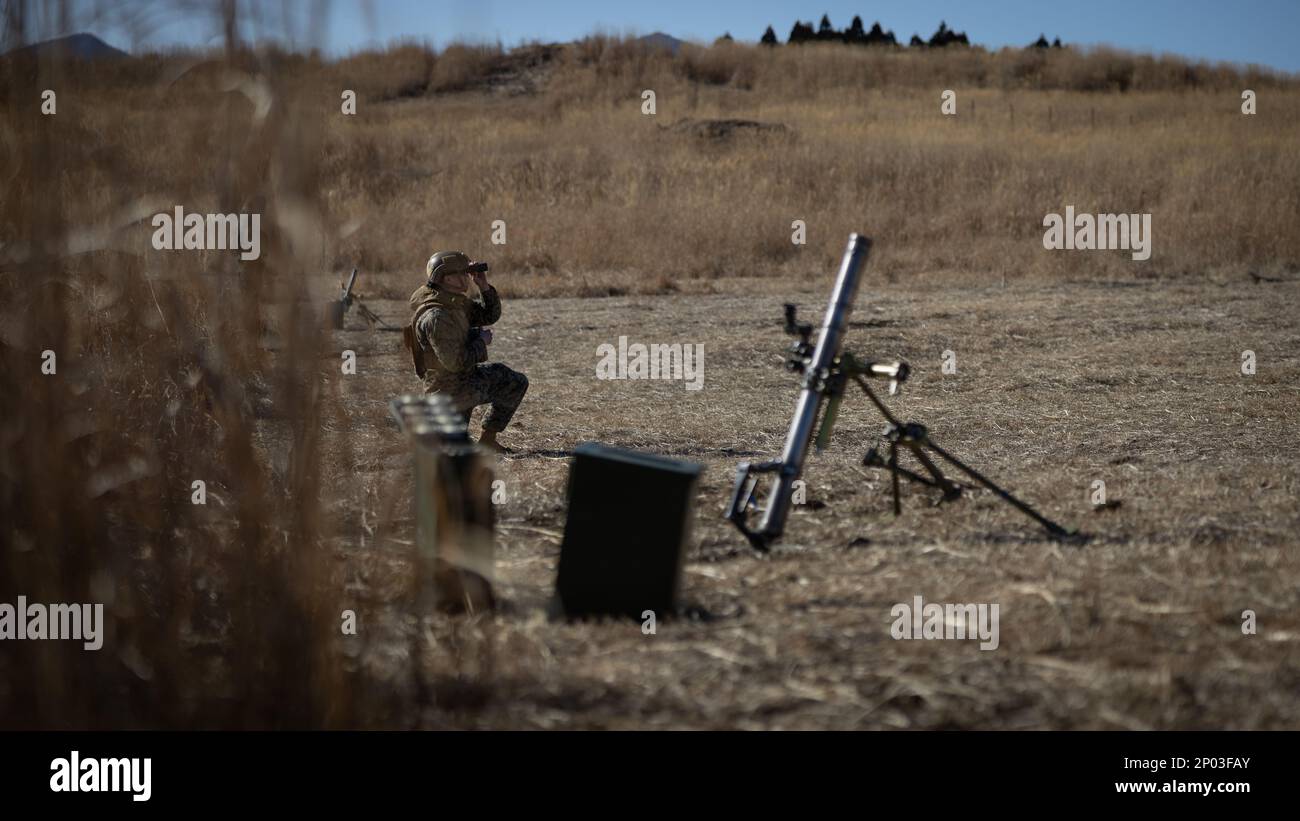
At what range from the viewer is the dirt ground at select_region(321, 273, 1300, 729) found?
3.57 m

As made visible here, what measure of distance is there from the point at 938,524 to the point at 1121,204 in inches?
713

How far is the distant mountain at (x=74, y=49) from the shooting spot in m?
3.38

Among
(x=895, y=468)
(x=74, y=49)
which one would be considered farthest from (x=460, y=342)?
(x=74, y=49)

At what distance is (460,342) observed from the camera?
26.6ft

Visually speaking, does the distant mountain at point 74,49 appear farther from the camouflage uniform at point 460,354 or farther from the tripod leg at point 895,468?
the camouflage uniform at point 460,354

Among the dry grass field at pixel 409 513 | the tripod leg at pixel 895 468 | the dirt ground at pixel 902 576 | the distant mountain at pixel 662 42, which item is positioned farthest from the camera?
the distant mountain at pixel 662 42

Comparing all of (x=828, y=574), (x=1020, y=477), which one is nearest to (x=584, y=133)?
(x=1020, y=477)

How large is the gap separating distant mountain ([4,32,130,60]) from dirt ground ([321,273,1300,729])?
1037 mm

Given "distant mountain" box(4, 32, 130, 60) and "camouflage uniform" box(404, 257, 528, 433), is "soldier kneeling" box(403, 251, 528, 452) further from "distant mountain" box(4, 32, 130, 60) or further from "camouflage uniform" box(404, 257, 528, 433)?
"distant mountain" box(4, 32, 130, 60)

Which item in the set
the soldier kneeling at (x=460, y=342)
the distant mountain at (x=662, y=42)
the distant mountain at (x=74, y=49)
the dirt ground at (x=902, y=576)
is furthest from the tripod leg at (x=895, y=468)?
the distant mountain at (x=662, y=42)

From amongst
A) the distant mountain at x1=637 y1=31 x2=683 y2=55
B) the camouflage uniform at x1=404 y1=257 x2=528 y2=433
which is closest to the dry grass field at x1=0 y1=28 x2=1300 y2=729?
the camouflage uniform at x1=404 y1=257 x2=528 y2=433

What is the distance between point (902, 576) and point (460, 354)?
4.04m

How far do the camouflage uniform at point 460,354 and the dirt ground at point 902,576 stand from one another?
42cm
